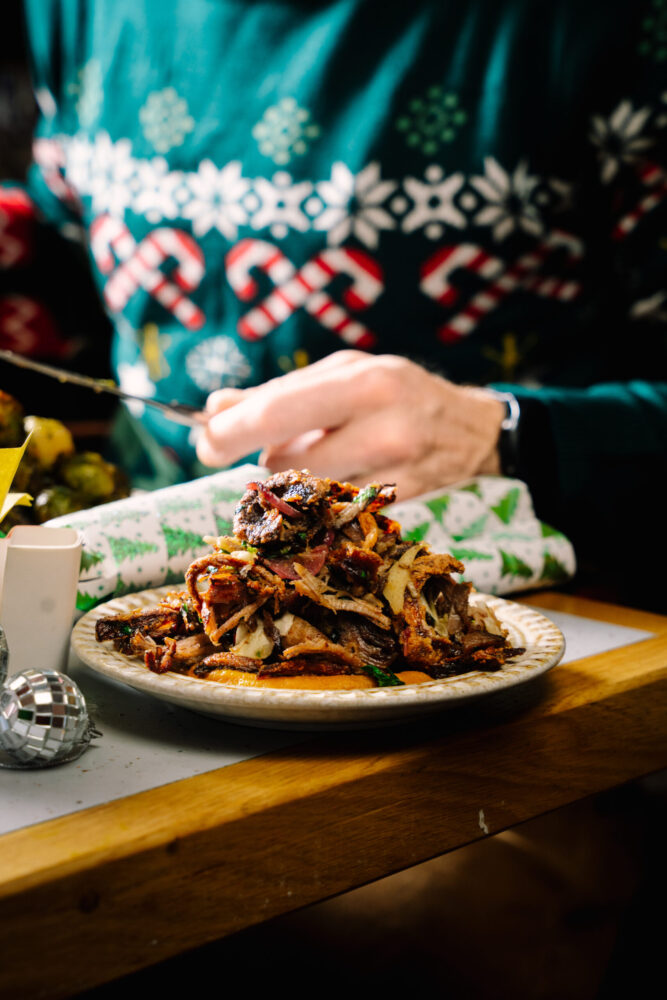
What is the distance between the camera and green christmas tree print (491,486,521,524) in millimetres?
993

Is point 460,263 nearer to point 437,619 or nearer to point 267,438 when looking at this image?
point 267,438

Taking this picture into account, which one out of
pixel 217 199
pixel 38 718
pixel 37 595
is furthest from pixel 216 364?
pixel 38 718

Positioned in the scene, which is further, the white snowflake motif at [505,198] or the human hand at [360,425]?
the white snowflake motif at [505,198]

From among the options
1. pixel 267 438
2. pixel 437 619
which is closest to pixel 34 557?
pixel 437 619

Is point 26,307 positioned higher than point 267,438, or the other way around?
point 26,307

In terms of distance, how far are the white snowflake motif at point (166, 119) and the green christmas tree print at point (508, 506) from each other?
82 centimetres

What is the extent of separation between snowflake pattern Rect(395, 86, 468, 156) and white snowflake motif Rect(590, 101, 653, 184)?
0.68ft

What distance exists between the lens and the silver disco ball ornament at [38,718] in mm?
491

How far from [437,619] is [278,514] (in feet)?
0.44

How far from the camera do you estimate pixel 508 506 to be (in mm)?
1001

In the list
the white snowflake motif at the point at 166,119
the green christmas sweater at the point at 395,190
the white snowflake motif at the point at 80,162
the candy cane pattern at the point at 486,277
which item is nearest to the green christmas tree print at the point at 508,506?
the green christmas sweater at the point at 395,190

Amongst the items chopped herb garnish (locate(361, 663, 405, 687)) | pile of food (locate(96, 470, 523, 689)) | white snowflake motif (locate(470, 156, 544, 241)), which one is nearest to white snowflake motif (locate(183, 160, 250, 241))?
white snowflake motif (locate(470, 156, 544, 241))

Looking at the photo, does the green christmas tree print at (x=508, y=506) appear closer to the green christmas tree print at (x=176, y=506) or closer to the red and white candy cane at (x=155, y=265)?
the green christmas tree print at (x=176, y=506)

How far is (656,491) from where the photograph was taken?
1250 mm
